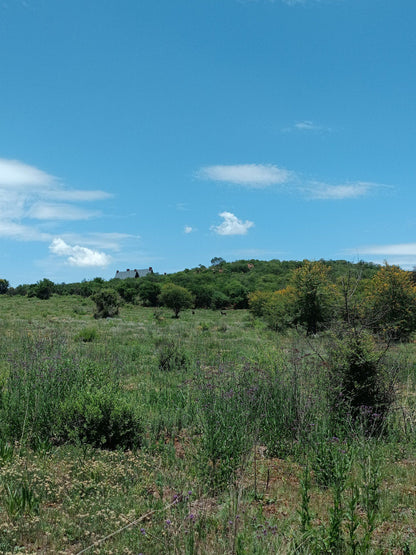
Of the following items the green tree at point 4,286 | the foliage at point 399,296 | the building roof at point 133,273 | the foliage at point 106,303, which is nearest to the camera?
the foliage at point 399,296

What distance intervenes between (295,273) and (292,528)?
76.4 ft

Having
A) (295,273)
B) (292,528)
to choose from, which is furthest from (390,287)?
(292,528)

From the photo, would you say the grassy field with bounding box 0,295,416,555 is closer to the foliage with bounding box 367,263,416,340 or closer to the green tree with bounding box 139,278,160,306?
the foliage with bounding box 367,263,416,340

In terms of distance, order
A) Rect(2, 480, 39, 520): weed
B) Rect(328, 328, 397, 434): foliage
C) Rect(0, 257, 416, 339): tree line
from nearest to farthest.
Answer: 1. Rect(2, 480, 39, 520): weed
2. Rect(328, 328, 397, 434): foliage
3. Rect(0, 257, 416, 339): tree line

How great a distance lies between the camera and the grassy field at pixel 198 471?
125 inches

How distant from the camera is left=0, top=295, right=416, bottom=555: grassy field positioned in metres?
3.17

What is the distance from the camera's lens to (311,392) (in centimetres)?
656

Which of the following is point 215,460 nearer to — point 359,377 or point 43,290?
point 359,377

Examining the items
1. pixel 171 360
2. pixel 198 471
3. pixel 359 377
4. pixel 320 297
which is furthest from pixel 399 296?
pixel 198 471

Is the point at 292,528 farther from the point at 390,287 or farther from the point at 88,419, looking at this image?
the point at 390,287

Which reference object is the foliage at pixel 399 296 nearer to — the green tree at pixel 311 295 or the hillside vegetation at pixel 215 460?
the green tree at pixel 311 295

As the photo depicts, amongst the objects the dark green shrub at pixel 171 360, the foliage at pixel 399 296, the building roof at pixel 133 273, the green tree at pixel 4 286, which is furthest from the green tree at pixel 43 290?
the dark green shrub at pixel 171 360

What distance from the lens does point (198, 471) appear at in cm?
430

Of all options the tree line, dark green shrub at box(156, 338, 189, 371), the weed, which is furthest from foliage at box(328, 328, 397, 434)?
dark green shrub at box(156, 338, 189, 371)
